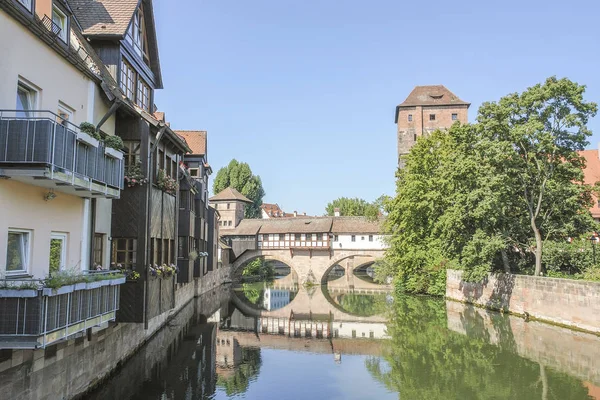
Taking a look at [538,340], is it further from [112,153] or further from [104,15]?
[104,15]

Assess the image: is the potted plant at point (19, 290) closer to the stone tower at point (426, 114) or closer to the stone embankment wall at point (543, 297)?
the stone embankment wall at point (543, 297)

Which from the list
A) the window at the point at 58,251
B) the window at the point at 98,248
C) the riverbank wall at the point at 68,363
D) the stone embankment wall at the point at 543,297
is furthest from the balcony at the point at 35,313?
the stone embankment wall at the point at 543,297

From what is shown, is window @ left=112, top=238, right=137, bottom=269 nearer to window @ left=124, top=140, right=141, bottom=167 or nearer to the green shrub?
window @ left=124, top=140, right=141, bottom=167

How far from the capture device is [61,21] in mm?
10023

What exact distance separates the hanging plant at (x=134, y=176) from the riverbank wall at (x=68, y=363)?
335 cm

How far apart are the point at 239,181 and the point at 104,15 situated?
57710 mm

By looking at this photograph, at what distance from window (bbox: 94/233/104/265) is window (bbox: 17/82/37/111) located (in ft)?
12.3

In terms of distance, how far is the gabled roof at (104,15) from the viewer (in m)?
13.6

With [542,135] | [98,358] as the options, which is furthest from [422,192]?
[98,358]

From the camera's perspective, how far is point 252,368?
1487cm

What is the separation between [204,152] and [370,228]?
21650mm

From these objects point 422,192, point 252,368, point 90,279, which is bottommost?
point 252,368

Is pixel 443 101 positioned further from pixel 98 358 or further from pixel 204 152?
pixel 98 358

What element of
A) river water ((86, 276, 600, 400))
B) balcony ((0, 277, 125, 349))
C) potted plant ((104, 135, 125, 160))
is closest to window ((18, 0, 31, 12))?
potted plant ((104, 135, 125, 160))
